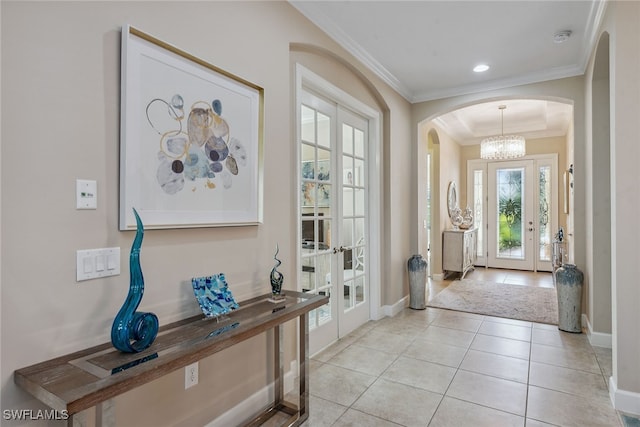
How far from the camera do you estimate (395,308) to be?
4.22 meters

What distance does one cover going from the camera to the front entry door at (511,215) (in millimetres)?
7004

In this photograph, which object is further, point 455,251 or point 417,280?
point 455,251

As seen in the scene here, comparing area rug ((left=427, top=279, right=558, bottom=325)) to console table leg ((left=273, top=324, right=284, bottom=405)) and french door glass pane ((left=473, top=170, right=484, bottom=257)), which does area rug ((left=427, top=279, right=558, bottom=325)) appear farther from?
console table leg ((left=273, top=324, right=284, bottom=405))

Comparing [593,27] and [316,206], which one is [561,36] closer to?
[593,27]

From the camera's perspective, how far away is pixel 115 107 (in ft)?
4.71

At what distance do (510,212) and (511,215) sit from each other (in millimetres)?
64

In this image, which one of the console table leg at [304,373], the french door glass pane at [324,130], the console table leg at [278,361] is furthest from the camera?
the french door glass pane at [324,130]

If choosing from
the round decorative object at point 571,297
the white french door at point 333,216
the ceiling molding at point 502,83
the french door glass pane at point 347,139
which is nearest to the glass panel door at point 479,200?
the ceiling molding at point 502,83

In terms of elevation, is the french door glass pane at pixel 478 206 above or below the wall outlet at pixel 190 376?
above

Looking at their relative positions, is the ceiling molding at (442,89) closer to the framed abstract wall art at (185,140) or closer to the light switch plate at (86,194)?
the framed abstract wall art at (185,140)

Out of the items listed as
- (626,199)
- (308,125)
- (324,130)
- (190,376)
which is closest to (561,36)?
(626,199)

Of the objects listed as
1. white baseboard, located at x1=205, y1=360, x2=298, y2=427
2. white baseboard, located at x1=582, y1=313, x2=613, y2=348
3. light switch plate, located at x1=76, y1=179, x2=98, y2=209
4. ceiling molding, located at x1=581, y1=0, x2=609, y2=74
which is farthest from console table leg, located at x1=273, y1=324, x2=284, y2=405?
ceiling molding, located at x1=581, y1=0, x2=609, y2=74

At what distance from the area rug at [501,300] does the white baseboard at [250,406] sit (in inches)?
108

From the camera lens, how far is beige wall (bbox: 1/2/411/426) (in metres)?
→ 1.17
